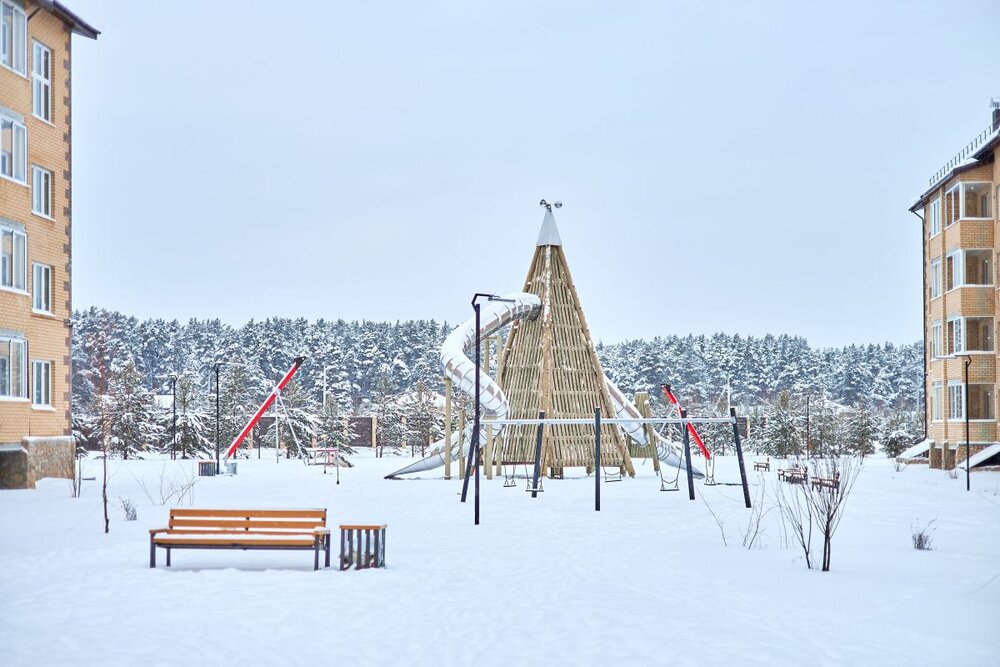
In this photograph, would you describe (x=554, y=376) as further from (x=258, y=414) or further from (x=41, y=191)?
(x=41, y=191)

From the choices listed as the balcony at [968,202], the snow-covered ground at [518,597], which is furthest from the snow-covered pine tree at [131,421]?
the balcony at [968,202]

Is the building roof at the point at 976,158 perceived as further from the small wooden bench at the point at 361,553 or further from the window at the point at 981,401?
the small wooden bench at the point at 361,553

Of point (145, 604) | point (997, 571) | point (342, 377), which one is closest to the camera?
point (145, 604)

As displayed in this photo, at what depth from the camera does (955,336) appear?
39969 millimetres

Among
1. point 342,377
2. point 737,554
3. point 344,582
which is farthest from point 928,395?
point 342,377

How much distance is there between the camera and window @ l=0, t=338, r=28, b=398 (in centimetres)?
2645

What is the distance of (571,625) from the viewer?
9891 mm

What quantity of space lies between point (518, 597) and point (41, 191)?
73.0 feet

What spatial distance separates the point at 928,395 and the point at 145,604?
40291 millimetres

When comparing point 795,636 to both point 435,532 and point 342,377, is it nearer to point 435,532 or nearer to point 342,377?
point 435,532

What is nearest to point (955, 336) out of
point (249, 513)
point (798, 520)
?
point (798, 520)

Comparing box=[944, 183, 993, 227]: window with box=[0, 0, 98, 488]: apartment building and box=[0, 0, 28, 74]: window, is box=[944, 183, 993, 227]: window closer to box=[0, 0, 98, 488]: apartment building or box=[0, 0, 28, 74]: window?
box=[0, 0, 98, 488]: apartment building

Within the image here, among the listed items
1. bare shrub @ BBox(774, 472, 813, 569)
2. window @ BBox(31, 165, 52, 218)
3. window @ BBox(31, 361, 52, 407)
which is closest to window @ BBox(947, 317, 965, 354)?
bare shrub @ BBox(774, 472, 813, 569)

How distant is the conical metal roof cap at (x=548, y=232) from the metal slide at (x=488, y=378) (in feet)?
7.81
